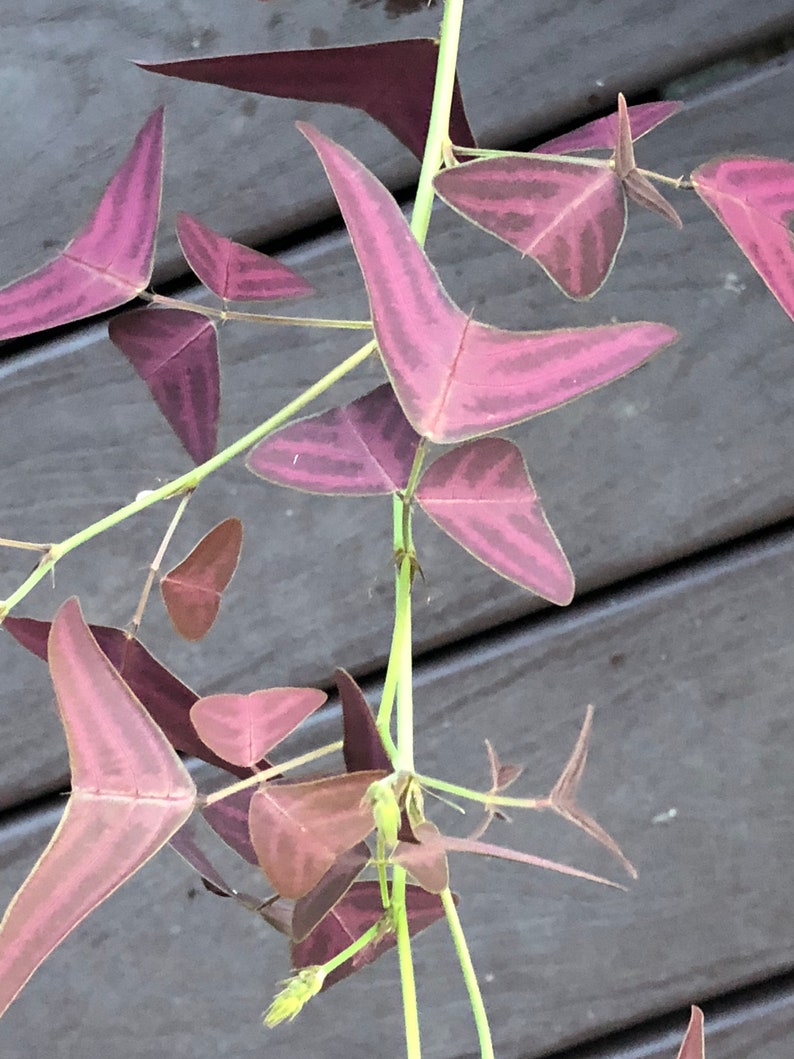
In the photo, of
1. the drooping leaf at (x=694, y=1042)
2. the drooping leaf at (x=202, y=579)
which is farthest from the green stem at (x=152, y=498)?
the drooping leaf at (x=694, y=1042)

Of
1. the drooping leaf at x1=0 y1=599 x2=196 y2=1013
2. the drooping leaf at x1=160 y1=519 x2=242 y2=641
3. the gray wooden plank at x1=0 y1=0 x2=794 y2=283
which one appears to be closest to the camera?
the drooping leaf at x1=0 y1=599 x2=196 y2=1013

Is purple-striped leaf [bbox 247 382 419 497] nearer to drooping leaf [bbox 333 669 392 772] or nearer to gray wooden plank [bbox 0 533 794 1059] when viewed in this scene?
drooping leaf [bbox 333 669 392 772]

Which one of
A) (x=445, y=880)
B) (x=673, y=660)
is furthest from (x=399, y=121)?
(x=673, y=660)

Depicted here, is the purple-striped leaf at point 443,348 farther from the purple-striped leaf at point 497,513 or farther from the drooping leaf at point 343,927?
the drooping leaf at point 343,927

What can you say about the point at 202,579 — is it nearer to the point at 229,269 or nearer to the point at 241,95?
the point at 229,269

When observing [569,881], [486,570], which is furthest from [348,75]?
[569,881]

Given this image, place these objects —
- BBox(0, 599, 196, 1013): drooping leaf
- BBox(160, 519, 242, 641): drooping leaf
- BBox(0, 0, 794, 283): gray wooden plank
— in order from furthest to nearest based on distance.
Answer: BBox(0, 0, 794, 283): gray wooden plank, BBox(160, 519, 242, 641): drooping leaf, BBox(0, 599, 196, 1013): drooping leaf

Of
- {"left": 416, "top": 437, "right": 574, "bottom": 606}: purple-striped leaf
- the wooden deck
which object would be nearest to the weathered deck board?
the wooden deck
